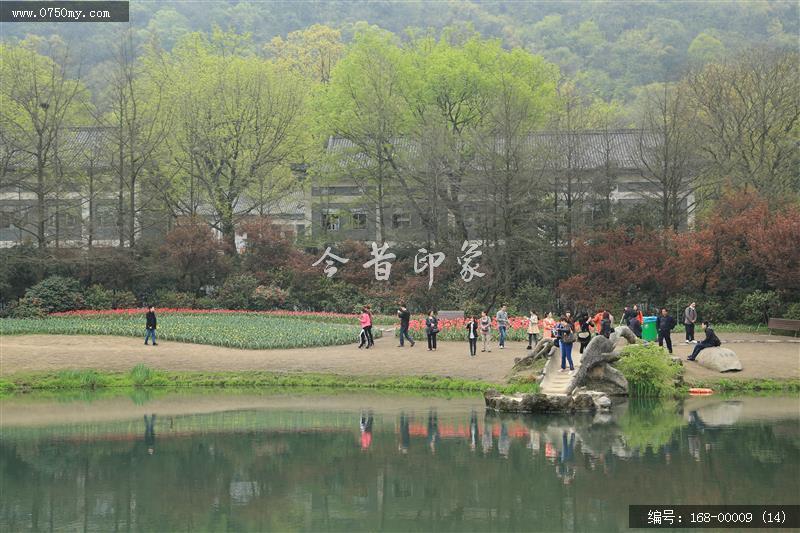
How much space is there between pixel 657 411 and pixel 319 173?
27039 mm

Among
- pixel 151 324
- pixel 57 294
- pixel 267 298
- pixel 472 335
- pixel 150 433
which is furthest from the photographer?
pixel 267 298

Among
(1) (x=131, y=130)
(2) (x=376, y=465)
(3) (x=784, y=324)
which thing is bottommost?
(2) (x=376, y=465)

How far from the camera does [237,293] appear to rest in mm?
39719

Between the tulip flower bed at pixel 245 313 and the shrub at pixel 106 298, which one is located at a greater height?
the shrub at pixel 106 298

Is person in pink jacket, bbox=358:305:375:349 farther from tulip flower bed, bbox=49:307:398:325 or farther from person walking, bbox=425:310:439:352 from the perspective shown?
tulip flower bed, bbox=49:307:398:325

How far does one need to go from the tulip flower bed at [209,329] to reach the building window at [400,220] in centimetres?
1024

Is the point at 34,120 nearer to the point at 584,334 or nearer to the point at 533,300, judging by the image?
the point at 533,300

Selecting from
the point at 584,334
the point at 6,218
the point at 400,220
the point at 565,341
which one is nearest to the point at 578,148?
the point at 400,220

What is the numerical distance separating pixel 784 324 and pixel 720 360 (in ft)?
22.5

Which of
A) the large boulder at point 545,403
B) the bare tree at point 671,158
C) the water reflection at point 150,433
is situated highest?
the bare tree at point 671,158

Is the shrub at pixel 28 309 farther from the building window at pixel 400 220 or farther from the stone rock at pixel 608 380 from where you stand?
the stone rock at pixel 608 380

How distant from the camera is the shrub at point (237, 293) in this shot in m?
39.6

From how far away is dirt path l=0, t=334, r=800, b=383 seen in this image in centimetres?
2695

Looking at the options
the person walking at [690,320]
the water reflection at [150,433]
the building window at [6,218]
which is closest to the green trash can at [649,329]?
the person walking at [690,320]
